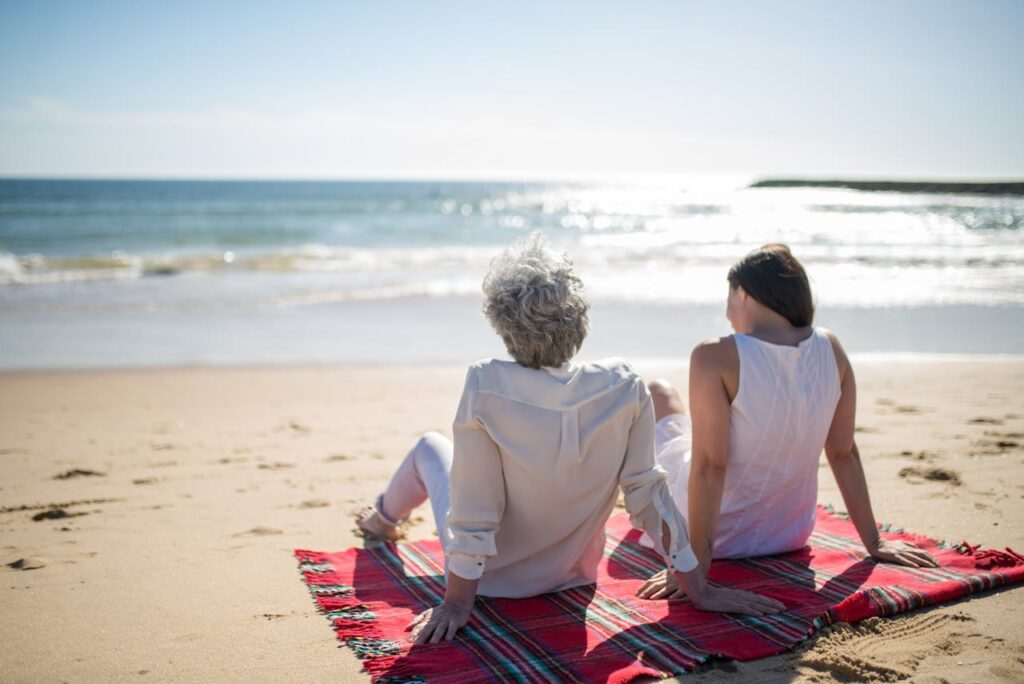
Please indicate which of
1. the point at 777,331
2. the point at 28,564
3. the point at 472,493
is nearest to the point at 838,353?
the point at 777,331

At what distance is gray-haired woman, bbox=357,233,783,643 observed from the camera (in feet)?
7.37

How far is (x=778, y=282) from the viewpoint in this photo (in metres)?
2.71

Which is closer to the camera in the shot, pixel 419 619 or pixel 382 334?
pixel 419 619

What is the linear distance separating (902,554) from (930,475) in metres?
1.24

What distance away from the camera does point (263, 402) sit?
5.89m

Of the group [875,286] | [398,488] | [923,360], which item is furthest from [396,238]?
[398,488]

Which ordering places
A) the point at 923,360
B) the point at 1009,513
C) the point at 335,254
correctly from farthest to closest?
1. the point at 335,254
2. the point at 923,360
3. the point at 1009,513

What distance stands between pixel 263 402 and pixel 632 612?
4.02 meters

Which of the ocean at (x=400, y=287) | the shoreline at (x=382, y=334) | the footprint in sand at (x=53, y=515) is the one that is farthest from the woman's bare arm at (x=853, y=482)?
the shoreline at (x=382, y=334)

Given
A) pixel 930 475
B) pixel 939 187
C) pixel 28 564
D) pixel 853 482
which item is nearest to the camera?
pixel 853 482

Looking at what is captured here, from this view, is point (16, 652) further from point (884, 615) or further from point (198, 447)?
point (884, 615)

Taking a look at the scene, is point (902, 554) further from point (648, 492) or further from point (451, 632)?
point (451, 632)

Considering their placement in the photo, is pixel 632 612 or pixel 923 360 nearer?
pixel 632 612

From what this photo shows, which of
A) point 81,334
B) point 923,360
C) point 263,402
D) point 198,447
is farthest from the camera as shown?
point 81,334
